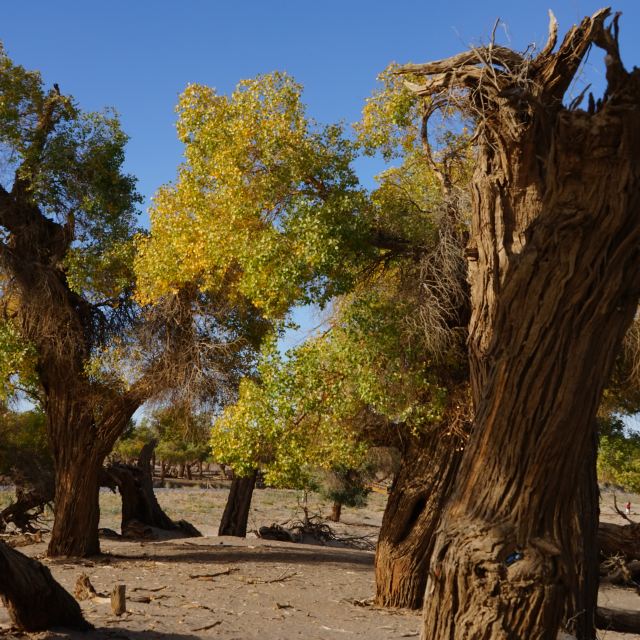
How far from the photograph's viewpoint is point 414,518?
1255 centimetres

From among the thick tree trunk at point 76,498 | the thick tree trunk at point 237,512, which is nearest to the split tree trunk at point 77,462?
the thick tree trunk at point 76,498

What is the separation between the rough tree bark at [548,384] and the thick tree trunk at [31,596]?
426 cm

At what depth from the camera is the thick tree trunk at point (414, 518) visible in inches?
482

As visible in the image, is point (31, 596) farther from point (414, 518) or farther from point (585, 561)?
point (414, 518)

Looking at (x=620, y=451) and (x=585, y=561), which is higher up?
(x=620, y=451)

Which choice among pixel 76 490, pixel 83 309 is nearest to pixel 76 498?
pixel 76 490

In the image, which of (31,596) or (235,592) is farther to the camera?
(235,592)

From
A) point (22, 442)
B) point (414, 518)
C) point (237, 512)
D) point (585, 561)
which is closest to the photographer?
point (585, 561)

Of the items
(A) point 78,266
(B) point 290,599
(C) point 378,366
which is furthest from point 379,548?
(A) point 78,266

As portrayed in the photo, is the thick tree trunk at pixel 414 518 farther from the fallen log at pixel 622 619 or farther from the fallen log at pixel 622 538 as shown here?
the fallen log at pixel 622 538

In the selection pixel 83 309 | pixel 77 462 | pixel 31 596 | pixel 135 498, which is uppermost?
pixel 83 309

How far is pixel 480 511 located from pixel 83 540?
40.8 feet

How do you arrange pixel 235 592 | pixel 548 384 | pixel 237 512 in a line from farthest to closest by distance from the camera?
pixel 237 512, pixel 235 592, pixel 548 384

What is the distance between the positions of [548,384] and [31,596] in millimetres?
5499
